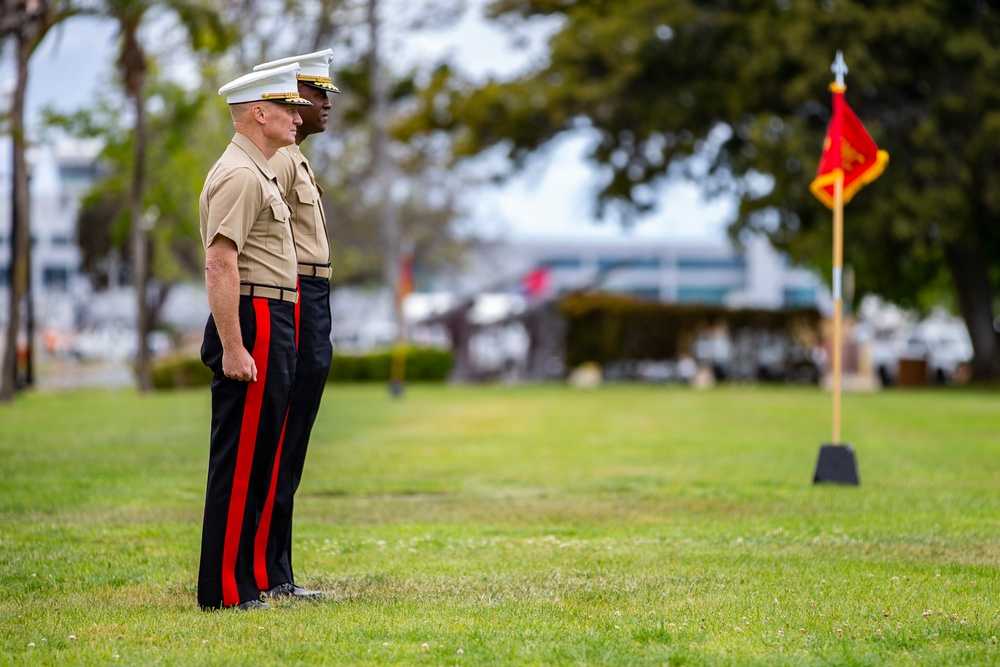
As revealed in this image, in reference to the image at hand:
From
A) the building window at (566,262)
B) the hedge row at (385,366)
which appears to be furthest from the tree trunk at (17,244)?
the building window at (566,262)

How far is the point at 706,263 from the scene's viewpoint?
417 feet

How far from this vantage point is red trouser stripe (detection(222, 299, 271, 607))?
5695mm

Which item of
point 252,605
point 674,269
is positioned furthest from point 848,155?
point 674,269

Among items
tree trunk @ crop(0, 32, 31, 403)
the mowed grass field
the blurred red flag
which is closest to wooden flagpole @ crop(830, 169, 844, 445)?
the mowed grass field

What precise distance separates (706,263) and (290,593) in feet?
402

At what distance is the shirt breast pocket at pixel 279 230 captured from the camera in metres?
5.76

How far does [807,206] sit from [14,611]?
27.4m

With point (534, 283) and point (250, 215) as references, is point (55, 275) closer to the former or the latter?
point (534, 283)

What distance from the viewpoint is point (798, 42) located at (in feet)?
99.4

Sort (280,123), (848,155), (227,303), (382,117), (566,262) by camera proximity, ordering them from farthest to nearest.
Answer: (566,262), (382,117), (848,155), (280,123), (227,303)

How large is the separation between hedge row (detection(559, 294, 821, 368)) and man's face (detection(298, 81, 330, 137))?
33.9 meters

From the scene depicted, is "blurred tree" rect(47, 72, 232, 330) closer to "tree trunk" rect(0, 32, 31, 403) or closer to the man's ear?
"tree trunk" rect(0, 32, 31, 403)

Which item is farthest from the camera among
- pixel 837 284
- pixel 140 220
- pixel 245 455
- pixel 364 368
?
pixel 364 368

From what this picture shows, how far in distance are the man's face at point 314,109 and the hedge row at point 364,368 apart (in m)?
31.0
